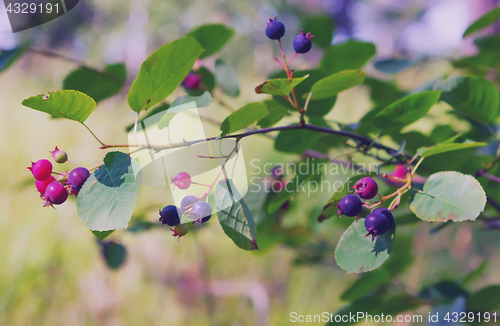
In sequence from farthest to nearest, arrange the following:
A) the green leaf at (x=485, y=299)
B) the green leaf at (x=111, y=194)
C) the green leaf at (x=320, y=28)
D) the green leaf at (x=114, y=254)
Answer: the green leaf at (x=114, y=254) < the green leaf at (x=320, y=28) < the green leaf at (x=485, y=299) < the green leaf at (x=111, y=194)

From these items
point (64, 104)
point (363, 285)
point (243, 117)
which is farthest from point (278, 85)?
point (363, 285)

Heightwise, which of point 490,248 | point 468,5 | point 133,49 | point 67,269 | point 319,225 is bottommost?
point 133,49

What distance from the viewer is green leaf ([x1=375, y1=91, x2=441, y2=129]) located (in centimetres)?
51

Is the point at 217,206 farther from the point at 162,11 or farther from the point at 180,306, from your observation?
the point at 162,11

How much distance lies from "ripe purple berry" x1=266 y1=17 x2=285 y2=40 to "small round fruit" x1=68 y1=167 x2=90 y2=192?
1.14ft

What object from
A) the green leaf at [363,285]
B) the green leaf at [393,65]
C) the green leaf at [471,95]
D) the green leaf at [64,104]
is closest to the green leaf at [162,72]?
the green leaf at [64,104]

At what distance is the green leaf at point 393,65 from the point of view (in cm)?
97

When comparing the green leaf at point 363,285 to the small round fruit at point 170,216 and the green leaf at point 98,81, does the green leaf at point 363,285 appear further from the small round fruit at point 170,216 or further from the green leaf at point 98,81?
the green leaf at point 98,81

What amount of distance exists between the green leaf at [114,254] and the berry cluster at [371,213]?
85 centimetres

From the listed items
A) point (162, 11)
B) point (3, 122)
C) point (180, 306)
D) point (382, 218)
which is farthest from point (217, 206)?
point (162, 11)

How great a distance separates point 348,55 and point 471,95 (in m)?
0.26

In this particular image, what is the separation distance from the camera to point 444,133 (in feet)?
2.78

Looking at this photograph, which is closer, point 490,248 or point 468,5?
point 468,5

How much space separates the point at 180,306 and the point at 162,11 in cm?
926
